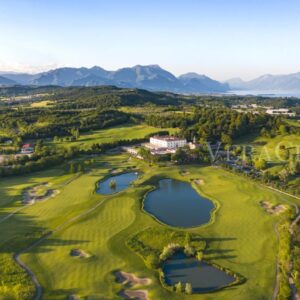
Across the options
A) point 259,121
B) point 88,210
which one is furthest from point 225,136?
point 88,210

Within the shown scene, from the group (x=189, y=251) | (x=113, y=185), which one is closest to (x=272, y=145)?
(x=113, y=185)

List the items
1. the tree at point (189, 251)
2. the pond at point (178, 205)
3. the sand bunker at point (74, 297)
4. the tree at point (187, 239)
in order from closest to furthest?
1. the sand bunker at point (74, 297)
2. the tree at point (189, 251)
3. the tree at point (187, 239)
4. the pond at point (178, 205)

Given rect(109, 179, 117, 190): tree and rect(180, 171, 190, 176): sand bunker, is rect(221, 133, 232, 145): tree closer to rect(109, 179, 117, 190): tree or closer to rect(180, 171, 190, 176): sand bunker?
rect(180, 171, 190, 176): sand bunker

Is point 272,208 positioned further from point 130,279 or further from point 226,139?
point 226,139

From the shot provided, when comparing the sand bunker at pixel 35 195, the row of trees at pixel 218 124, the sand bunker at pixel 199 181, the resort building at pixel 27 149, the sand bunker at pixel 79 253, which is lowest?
the sand bunker at pixel 35 195

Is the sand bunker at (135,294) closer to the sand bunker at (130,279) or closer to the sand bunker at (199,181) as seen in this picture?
the sand bunker at (130,279)

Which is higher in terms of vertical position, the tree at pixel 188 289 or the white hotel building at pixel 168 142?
the white hotel building at pixel 168 142

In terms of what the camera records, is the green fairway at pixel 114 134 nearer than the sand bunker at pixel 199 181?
No

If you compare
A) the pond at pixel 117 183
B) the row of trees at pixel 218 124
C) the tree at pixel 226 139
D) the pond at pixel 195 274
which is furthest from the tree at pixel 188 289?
the row of trees at pixel 218 124
